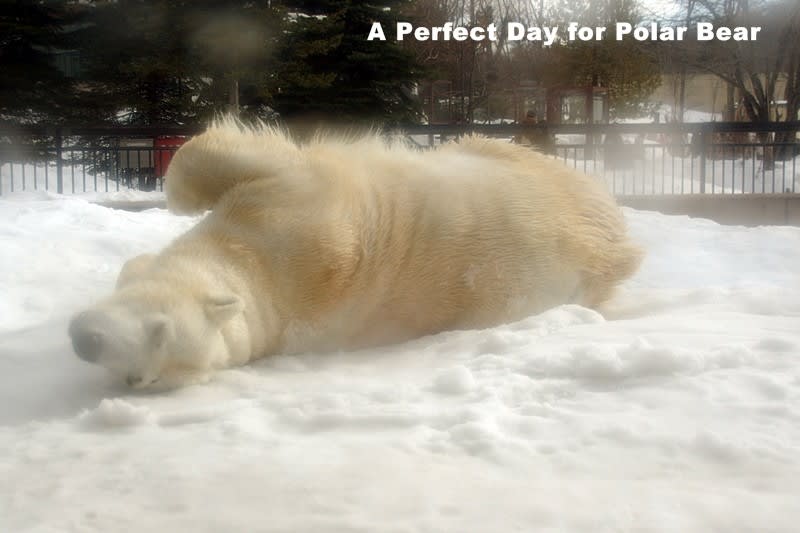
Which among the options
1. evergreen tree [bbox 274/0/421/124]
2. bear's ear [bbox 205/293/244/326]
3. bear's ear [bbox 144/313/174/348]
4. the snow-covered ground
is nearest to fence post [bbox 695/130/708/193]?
evergreen tree [bbox 274/0/421/124]

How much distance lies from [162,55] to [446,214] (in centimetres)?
1454

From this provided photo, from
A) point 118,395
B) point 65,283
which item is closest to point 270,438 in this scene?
point 118,395

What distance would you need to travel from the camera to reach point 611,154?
13.3 m

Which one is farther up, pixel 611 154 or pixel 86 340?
pixel 611 154

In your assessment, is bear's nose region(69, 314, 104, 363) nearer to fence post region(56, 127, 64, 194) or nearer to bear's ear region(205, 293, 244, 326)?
bear's ear region(205, 293, 244, 326)

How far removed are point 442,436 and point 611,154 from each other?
39.4ft

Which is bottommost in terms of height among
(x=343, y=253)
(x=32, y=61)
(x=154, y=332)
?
(x=154, y=332)

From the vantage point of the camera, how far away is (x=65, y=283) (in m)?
3.95

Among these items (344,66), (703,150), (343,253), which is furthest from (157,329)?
(344,66)

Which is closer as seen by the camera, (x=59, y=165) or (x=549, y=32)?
(x=59, y=165)

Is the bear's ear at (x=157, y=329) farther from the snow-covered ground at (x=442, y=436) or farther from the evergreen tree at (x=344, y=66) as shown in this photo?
the evergreen tree at (x=344, y=66)

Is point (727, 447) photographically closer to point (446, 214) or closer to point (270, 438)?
point (270, 438)

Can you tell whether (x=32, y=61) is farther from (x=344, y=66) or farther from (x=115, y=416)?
(x=115, y=416)

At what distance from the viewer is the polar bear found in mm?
2559
